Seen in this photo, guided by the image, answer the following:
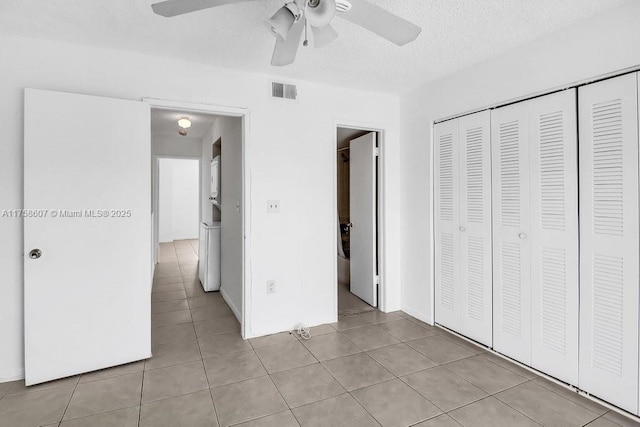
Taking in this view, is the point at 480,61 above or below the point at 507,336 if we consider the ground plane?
above

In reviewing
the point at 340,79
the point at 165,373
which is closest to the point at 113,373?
the point at 165,373

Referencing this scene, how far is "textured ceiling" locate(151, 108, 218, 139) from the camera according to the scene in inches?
187

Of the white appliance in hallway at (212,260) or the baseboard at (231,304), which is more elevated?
the white appliance in hallway at (212,260)

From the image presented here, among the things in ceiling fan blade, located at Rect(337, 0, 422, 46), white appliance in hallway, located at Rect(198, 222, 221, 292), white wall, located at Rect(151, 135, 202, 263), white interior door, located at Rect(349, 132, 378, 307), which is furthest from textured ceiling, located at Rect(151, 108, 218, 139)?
ceiling fan blade, located at Rect(337, 0, 422, 46)

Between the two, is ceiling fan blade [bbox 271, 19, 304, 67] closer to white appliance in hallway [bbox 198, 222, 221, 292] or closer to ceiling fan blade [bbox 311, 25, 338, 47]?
ceiling fan blade [bbox 311, 25, 338, 47]

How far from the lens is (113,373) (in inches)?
96.3

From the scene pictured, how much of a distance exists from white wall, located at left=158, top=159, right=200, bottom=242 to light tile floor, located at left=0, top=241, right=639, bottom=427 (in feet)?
24.4

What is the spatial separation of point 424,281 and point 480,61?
6.97 ft

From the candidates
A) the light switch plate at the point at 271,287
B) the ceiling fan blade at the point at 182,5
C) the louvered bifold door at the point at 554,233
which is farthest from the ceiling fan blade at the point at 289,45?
the light switch plate at the point at 271,287

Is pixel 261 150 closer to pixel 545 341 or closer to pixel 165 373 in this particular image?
pixel 165 373

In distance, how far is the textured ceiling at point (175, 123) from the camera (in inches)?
187

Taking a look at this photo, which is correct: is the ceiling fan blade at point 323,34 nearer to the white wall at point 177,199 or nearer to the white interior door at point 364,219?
the white interior door at point 364,219

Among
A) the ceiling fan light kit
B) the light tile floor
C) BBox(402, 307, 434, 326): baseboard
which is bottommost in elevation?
the light tile floor

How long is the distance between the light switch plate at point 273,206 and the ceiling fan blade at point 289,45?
138cm
